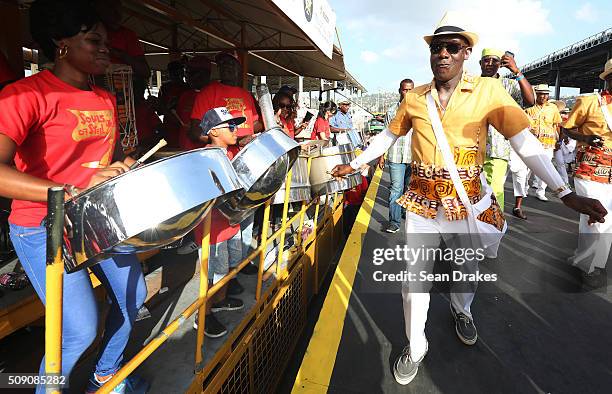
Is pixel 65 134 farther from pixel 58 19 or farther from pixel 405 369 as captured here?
pixel 405 369

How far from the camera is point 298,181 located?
2.30 metres

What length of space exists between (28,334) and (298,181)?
176 cm

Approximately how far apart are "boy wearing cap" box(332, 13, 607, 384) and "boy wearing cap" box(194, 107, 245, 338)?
35.2 inches

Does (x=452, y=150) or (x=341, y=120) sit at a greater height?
(x=341, y=120)

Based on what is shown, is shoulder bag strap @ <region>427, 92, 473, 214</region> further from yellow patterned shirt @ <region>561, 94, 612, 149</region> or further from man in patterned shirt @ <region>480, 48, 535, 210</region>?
yellow patterned shirt @ <region>561, 94, 612, 149</region>

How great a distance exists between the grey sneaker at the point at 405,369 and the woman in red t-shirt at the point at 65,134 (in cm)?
127

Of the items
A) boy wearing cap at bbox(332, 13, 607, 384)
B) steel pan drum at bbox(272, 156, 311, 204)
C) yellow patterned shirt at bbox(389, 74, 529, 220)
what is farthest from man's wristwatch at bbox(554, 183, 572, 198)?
steel pan drum at bbox(272, 156, 311, 204)

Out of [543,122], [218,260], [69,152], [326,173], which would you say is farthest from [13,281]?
[543,122]

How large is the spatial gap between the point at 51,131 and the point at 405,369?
1768 millimetres

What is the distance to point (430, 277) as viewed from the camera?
1.83 metres

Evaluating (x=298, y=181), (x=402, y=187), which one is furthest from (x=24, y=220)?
(x=402, y=187)

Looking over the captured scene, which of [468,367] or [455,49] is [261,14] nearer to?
[455,49]

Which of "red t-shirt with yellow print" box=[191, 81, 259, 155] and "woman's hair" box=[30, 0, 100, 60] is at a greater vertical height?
"woman's hair" box=[30, 0, 100, 60]

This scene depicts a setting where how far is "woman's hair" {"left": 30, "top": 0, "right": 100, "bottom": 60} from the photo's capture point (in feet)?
3.81
